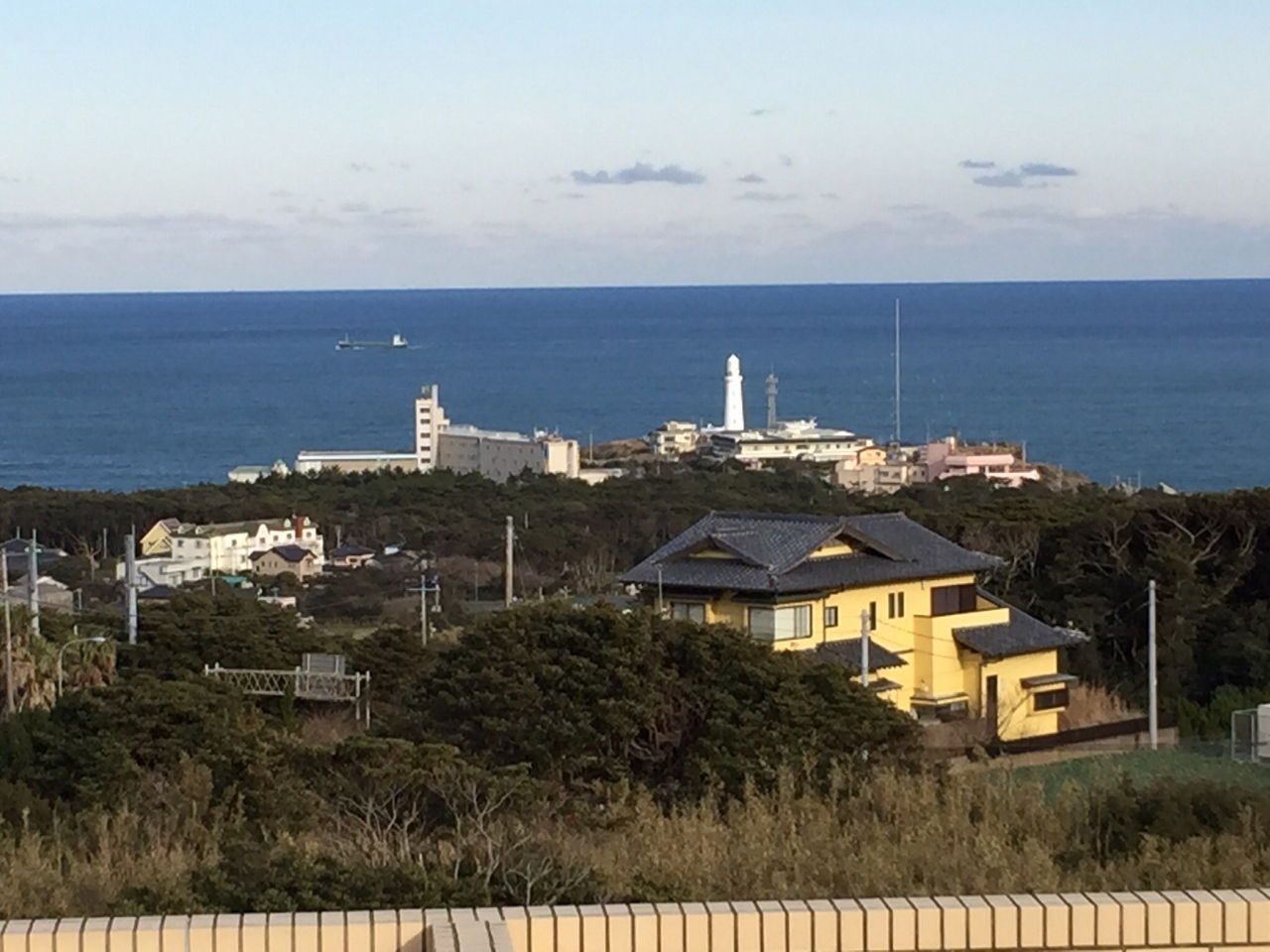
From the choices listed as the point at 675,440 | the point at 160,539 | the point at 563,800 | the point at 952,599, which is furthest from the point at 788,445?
the point at 563,800

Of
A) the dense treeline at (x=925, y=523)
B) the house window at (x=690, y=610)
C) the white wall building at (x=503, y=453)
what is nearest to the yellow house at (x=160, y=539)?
the dense treeline at (x=925, y=523)

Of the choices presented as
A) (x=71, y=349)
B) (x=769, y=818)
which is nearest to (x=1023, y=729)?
(x=769, y=818)

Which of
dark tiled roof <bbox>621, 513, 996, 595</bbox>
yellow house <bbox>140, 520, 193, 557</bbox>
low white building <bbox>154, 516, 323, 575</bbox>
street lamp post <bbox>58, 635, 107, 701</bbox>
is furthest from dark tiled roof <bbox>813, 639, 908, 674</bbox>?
yellow house <bbox>140, 520, 193, 557</bbox>

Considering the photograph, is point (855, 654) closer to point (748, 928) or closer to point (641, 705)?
point (641, 705)

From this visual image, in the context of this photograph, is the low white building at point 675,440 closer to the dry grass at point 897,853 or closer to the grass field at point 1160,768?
the grass field at point 1160,768

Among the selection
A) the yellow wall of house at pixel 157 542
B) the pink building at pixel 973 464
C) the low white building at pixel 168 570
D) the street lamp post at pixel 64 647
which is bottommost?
the low white building at pixel 168 570

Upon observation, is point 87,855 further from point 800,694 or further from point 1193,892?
point 800,694
